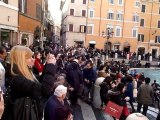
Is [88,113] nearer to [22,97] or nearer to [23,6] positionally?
[22,97]

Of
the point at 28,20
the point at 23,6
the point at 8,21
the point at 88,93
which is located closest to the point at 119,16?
the point at 28,20

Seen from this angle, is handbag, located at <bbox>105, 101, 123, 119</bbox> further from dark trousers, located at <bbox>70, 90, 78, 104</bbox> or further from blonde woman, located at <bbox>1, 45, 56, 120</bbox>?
blonde woman, located at <bbox>1, 45, 56, 120</bbox>

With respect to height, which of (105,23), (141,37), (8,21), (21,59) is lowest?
(21,59)

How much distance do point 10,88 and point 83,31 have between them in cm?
5759

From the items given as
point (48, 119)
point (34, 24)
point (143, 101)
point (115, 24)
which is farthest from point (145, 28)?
point (48, 119)

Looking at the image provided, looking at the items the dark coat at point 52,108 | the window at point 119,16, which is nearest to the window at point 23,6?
the dark coat at point 52,108

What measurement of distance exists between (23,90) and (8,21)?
1918 cm

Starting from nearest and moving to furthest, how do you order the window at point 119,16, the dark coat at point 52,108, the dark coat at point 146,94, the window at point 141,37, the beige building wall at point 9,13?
1. the dark coat at point 52,108
2. the dark coat at point 146,94
3. the beige building wall at point 9,13
4. the window at point 119,16
5. the window at point 141,37

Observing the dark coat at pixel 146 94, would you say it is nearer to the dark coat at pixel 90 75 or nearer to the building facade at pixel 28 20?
the dark coat at pixel 90 75

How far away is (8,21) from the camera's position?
22328 millimetres

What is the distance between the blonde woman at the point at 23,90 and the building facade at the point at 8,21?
16.7m

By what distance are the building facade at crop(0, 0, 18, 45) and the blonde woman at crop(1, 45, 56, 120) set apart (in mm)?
16678

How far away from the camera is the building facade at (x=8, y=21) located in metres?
21.1

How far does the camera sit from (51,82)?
13.2 ft
